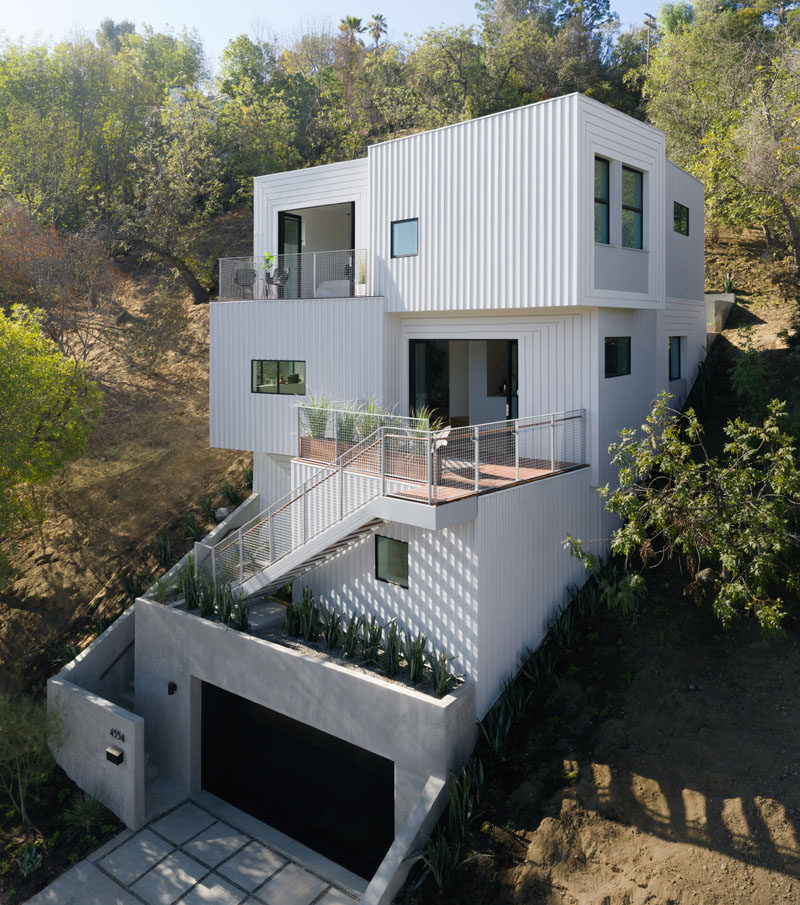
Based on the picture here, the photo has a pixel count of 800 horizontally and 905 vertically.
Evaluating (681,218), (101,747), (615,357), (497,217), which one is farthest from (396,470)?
(681,218)

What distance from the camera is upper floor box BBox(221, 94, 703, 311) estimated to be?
1362 cm

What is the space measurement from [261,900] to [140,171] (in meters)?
31.9

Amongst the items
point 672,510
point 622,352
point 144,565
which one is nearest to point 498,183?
point 622,352

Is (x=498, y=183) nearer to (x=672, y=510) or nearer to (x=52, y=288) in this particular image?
(x=672, y=510)

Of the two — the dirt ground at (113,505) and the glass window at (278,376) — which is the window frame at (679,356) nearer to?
the glass window at (278,376)

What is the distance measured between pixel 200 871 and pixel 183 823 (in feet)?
4.86

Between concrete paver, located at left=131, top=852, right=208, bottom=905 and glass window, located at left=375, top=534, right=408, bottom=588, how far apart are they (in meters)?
5.94

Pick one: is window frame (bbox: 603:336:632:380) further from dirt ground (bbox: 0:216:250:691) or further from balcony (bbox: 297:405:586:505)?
dirt ground (bbox: 0:216:250:691)

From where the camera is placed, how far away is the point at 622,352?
15781mm

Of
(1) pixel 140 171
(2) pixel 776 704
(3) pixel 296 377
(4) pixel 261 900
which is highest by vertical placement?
(1) pixel 140 171

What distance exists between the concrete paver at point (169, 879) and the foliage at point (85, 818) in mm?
1831

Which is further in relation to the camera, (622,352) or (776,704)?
(622,352)

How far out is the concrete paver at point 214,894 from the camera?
12.2 meters

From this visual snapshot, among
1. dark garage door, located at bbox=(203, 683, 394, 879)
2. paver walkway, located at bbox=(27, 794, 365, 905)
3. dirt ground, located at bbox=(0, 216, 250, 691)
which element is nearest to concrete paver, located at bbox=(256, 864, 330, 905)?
paver walkway, located at bbox=(27, 794, 365, 905)
